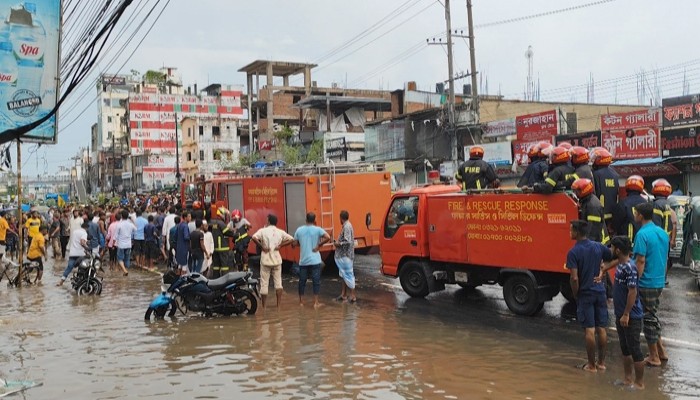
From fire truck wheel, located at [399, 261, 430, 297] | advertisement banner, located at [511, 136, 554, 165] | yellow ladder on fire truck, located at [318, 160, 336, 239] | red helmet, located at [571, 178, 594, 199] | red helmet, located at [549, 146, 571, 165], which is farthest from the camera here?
advertisement banner, located at [511, 136, 554, 165]

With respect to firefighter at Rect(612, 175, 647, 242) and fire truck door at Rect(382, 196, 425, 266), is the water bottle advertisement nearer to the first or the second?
fire truck door at Rect(382, 196, 425, 266)

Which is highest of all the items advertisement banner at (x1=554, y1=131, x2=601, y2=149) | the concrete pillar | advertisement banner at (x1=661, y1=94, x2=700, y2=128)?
the concrete pillar

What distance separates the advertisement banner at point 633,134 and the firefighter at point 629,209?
14218 mm

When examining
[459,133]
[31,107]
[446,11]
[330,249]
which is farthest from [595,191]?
[459,133]

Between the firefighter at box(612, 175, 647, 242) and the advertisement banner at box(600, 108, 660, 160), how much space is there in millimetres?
14218

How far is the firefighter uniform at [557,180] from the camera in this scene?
30.7 feet

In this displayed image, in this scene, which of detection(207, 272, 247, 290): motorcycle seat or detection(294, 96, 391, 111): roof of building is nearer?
detection(207, 272, 247, 290): motorcycle seat

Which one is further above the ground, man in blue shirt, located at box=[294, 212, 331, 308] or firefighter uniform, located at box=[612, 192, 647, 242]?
firefighter uniform, located at box=[612, 192, 647, 242]

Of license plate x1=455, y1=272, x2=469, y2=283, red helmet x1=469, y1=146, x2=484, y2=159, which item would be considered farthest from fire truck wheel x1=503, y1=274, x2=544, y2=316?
red helmet x1=469, y1=146, x2=484, y2=159

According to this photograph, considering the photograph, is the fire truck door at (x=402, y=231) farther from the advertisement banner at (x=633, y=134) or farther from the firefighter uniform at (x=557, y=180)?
the advertisement banner at (x=633, y=134)

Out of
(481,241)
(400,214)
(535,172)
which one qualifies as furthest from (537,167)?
(400,214)

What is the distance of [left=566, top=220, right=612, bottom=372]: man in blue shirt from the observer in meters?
6.80

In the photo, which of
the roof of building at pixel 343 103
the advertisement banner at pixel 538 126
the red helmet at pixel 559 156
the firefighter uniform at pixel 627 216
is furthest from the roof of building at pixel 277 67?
the firefighter uniform at pixel 627 216

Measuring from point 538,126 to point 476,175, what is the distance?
17.0 meters
